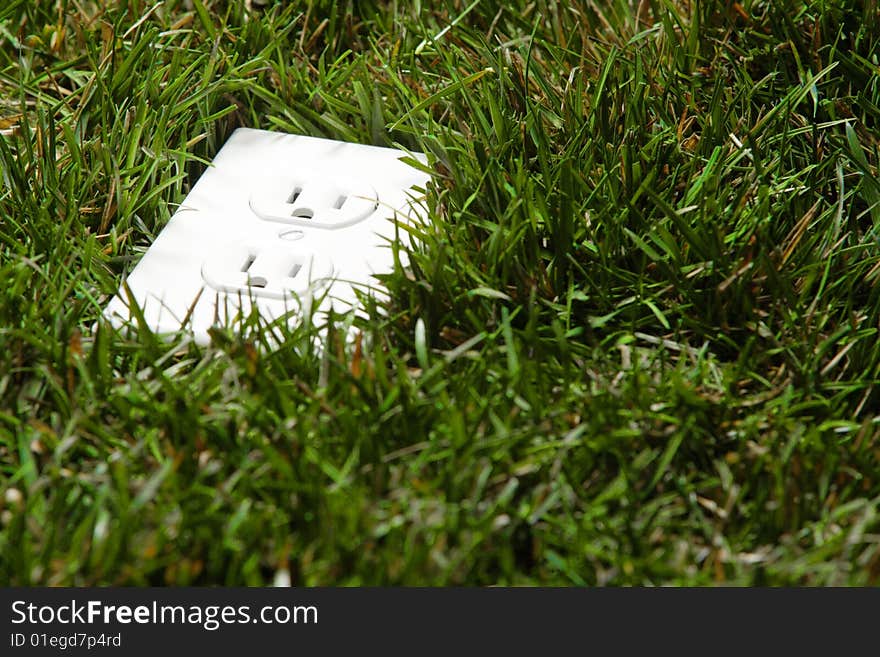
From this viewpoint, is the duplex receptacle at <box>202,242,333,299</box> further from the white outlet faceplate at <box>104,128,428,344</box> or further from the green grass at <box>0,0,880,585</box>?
the green grass at <box>0,0,880,585</box>

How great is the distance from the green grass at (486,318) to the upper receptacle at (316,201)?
128mm

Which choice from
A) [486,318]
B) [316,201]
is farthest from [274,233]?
[486,318]

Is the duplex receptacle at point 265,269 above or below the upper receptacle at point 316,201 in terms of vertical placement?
below

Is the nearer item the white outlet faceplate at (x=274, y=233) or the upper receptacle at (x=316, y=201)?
the white outlet faceplate at (x=274, y=233)

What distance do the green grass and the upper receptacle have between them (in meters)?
0.13

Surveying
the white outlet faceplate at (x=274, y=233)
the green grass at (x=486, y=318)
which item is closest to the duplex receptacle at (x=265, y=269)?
the white outlet faceplate at (x=274, y=233)

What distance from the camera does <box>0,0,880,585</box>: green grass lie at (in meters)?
1.22

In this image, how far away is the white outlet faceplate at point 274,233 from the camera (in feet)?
5.12

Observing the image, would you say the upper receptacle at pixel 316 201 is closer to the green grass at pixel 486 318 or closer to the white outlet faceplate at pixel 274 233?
the white outlet faceplate at pixel 274 233

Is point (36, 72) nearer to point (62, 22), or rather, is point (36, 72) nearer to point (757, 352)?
point (62, 22)

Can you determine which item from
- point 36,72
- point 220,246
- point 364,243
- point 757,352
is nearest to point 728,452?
point 757,352

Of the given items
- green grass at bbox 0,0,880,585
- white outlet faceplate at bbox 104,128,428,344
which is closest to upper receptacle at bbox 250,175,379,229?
white outlet faceplate at bbox 104,128,428,344

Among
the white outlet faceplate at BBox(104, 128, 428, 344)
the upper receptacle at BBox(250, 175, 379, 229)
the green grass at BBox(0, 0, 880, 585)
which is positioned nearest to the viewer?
the green grass at BBox(0, 0, 880, 585)

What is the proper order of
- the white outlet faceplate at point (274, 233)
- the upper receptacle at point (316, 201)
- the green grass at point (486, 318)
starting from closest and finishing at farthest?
the green grass at point (486, 318)
the white outlet faceplate at point (274, 233)
the upper receptacle at point (316, 201)
